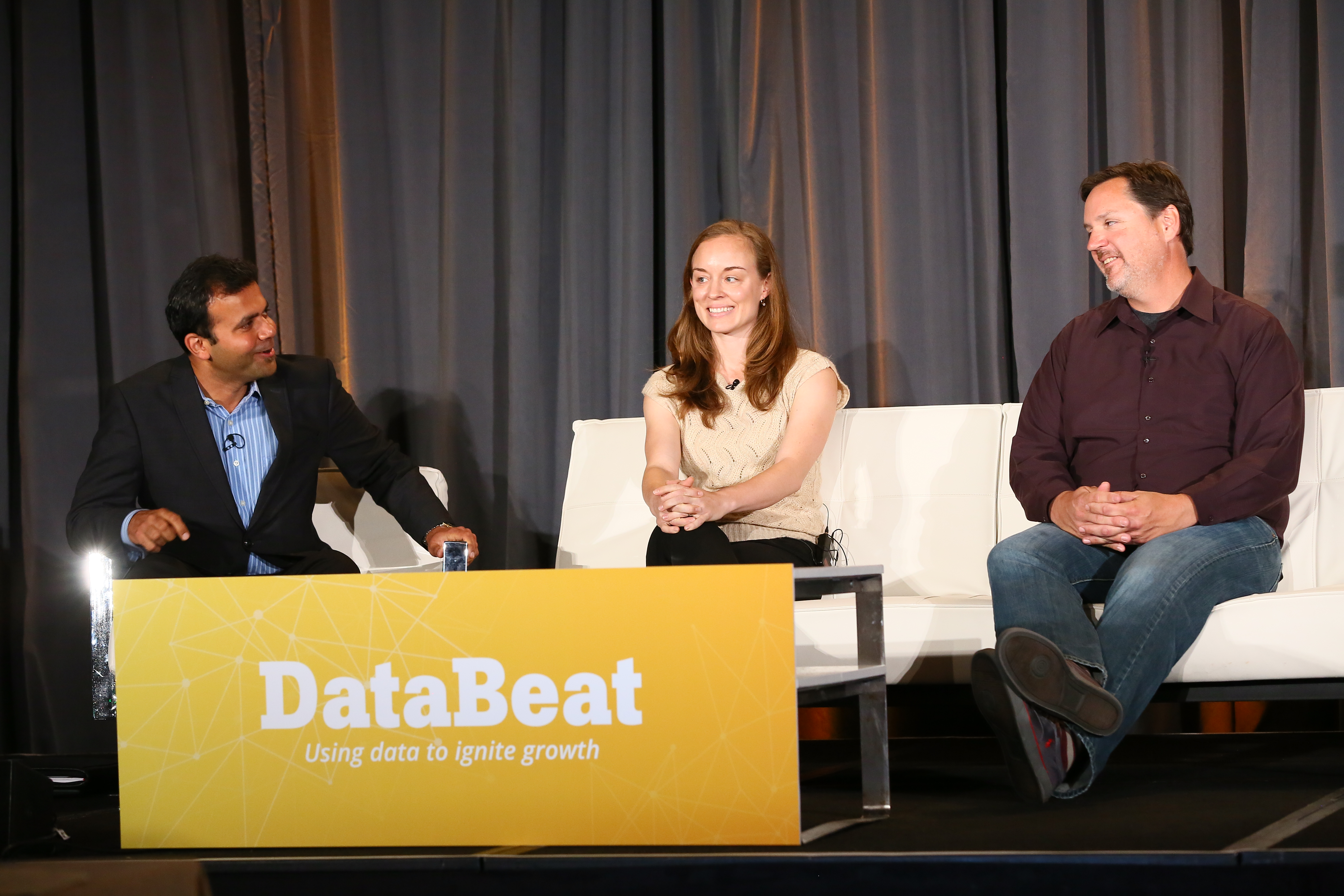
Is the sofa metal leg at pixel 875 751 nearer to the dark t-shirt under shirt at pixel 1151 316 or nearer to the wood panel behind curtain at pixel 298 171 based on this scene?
the dark t-shirt under shirt at pixel 1151 316

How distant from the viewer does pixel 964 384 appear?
2.88 meters

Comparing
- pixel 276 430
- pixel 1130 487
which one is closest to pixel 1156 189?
pixel 1130 487

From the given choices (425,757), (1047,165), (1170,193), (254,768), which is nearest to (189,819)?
(254,768)

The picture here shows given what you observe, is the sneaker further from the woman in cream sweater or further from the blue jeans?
the woman in cream sweater

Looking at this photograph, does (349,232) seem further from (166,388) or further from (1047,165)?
(1047,165)

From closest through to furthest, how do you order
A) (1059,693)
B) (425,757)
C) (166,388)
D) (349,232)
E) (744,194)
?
(425,757)
(1059,693)
(166,388)
(744,194)
(349,232)

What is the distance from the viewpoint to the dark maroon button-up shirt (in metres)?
1.99

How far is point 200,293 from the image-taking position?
2.57m

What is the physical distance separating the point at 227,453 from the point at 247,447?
0.04 metres

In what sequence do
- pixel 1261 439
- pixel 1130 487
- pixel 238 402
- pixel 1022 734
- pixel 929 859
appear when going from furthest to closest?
1. pixel 238 402
2. pixel 1130 487
3. pixel 1261 439
4. pixel 1022 734
5. pixel 929 859

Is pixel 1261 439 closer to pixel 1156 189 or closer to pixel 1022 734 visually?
pixel 1156 189

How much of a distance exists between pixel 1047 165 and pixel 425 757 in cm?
212

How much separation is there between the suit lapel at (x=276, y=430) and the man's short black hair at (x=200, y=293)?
16 cm

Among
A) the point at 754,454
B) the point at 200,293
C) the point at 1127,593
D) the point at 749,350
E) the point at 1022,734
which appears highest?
the point at 200,293
